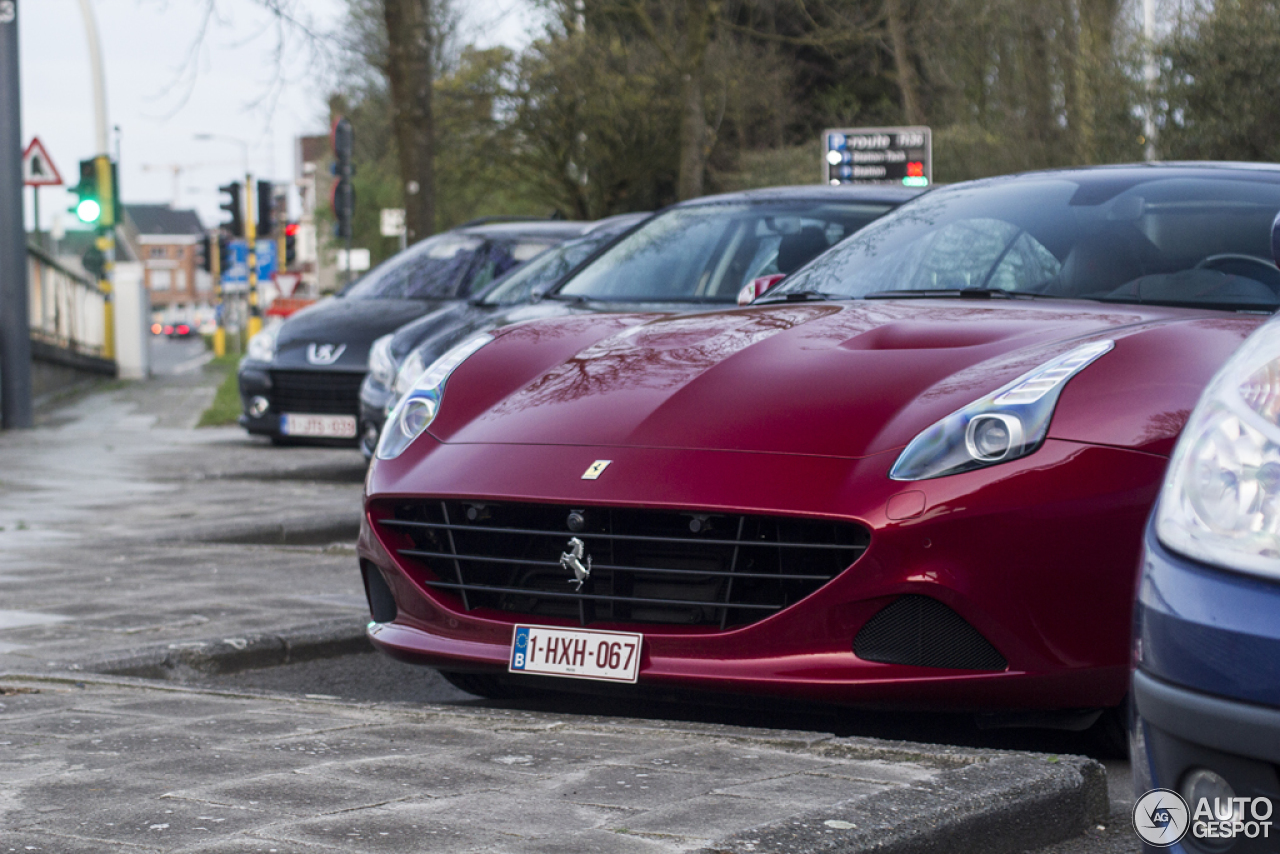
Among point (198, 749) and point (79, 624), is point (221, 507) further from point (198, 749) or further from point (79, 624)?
point (198, 749)

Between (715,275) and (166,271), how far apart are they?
15623cm

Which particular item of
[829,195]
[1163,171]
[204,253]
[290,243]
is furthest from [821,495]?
[204,253]

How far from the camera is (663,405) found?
3.84 m

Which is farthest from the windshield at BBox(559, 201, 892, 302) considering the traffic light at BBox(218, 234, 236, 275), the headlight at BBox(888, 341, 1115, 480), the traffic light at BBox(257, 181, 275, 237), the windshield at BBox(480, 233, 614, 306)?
the traffic light at BBox(218, 234, 236, 275)

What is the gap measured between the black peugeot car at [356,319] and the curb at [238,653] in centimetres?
644

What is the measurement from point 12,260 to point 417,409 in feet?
42.7

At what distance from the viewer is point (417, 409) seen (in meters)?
4.41

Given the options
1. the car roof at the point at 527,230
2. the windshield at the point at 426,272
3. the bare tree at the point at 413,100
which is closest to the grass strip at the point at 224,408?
the bare tree at the point at 413,100

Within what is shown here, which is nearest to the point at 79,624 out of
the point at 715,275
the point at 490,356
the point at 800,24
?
the point at 490,356

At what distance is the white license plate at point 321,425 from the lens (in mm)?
12109

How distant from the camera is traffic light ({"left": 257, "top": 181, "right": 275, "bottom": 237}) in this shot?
2811cm

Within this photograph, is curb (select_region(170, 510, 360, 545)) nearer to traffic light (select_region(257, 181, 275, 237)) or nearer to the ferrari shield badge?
the ferrari shield badge

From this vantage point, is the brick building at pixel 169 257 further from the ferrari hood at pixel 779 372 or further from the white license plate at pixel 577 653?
the white license plate at pixel 577 653

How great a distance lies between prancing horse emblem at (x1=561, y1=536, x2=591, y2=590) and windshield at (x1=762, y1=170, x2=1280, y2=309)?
1439mm
